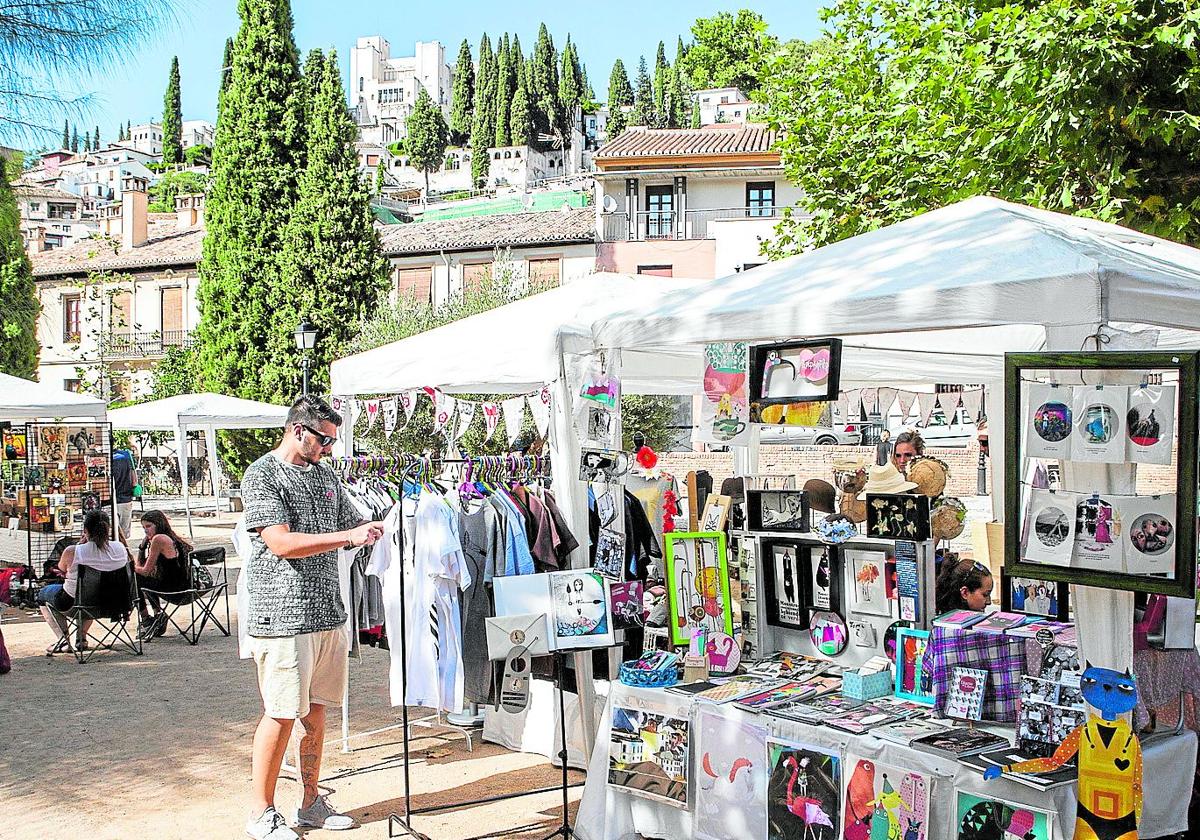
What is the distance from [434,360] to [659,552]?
1.55 m

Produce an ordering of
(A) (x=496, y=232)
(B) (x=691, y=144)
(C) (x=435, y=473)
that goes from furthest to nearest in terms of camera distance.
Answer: (A) (x=496, y=232)
(B) (x=691, y=144)
(C) (x=435, y=473)

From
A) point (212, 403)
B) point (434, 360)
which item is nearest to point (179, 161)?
point (212, 403)

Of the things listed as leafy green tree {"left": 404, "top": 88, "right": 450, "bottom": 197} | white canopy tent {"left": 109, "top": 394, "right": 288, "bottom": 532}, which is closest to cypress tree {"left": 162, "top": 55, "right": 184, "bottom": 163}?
leafy green tree {"left": 404, "top": 88, "right": 450, "bottom": 197}

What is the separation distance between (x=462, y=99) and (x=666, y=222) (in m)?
79.2

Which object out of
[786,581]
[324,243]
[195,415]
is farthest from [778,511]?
[324,243]

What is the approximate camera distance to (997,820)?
312 centimetres

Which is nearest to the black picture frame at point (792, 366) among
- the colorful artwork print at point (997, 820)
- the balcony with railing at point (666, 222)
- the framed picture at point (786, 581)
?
the framed picture at point (786, 581)

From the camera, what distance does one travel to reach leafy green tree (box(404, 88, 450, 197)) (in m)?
100

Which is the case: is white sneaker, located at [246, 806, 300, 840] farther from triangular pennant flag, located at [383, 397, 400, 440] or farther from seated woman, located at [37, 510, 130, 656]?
seated woman, located at [37, 510, 130, 656]

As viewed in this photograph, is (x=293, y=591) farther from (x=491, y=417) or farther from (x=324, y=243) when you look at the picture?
(x=324, y=243)

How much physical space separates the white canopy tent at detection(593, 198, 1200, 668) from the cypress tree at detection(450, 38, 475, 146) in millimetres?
104417

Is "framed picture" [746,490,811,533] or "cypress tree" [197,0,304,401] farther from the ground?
"cypress tree" [197,0,304,401]

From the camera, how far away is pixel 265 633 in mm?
4234

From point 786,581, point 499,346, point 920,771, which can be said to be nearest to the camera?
point 920,771
